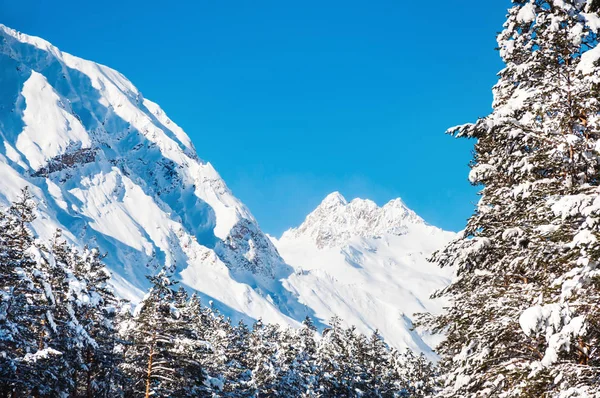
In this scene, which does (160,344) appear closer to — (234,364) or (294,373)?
(234,364)

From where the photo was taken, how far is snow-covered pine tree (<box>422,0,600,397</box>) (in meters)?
7.14

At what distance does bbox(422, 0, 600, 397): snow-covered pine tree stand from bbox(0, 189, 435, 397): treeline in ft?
45.2

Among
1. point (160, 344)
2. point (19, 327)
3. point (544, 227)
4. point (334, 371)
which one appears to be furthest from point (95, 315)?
point (334, 371)

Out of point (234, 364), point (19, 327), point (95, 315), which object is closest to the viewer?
point (19, 327)

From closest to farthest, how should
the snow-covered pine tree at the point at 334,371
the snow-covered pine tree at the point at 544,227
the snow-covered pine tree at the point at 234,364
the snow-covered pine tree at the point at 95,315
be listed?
the snow-covered pine tree at the point at 544,227
the snow-covered pine tree at the point at 95,315
the snow-covered pine tree at the point at 234,364
the snow-covered pine tree at the point at 334,371

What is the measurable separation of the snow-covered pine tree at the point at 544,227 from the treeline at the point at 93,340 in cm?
1377

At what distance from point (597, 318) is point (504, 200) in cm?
512

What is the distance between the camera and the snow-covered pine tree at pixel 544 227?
7.14 m

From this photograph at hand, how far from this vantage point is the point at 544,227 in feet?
26.6

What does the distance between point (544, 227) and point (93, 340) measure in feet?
58.8

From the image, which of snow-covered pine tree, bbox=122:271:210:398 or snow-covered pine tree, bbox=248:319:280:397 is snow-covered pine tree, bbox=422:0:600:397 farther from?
snow-covered pine tree, bbox=248:319:280:397

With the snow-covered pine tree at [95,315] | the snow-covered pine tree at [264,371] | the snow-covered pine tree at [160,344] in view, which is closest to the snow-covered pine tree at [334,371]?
the snow-covered pine tree at [264,371]

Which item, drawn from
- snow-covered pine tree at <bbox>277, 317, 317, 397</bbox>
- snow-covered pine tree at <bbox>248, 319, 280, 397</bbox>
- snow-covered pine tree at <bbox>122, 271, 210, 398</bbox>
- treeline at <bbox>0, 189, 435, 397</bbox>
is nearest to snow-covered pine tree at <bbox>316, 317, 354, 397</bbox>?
snow-covered pine tree at <bbox>277, 317, 317, 397</bbox>

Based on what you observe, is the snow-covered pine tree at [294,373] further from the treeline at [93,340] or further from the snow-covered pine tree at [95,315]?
the snow-covered pine tree at [95,315]
